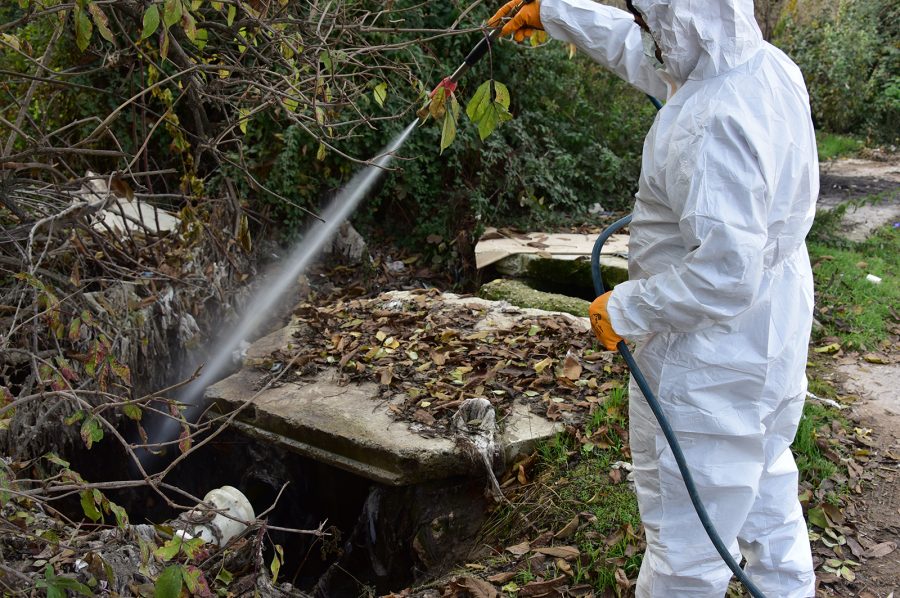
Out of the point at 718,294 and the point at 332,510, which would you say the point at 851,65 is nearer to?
the point at 332,510

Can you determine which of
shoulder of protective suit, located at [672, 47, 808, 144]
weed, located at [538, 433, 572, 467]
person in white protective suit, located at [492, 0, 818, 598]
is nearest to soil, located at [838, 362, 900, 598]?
person in white protective suit, located at [492, 0, 818, 598]

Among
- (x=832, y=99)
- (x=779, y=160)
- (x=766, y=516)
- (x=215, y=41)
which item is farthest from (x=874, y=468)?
(x=832, y=99)

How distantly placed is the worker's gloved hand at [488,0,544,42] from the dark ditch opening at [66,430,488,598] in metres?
2.00

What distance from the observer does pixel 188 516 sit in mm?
3252

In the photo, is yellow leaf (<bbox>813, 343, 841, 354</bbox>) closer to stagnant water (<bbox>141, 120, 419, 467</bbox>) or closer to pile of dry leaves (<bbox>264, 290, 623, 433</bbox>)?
pile of dry leaves (<bbox>264, 290, 623, 433</bbox>)

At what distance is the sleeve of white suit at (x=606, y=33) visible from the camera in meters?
2.57

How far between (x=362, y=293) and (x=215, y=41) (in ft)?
7.00

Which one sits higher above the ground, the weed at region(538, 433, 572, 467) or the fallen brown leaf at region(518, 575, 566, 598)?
the weed at region(538, 433, 572, 467)

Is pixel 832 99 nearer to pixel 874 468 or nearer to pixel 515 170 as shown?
pixel 515 170

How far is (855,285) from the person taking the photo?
5.25m

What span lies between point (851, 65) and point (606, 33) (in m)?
8.34

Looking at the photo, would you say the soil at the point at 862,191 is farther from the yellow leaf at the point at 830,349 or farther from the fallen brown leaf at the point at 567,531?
the fallen brown leaf at the point at 567,531

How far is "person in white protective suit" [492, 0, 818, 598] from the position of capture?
202 cm

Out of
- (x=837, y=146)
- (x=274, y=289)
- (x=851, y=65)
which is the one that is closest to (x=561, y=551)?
(x=274, y=289)
